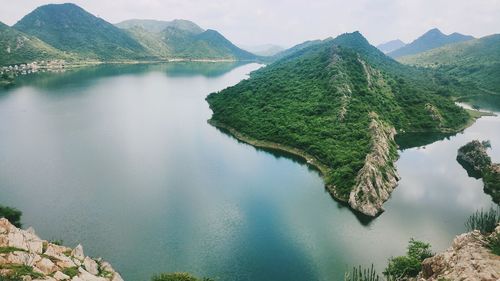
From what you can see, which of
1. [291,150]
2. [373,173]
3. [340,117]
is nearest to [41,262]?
[373,173]

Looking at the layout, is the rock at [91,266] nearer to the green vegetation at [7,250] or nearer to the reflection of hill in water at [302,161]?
the green vegetation at [7,250]

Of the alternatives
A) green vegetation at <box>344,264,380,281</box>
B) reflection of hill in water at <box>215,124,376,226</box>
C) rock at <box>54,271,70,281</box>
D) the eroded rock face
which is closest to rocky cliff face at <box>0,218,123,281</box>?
rock at <box>54,271,70,281</box>

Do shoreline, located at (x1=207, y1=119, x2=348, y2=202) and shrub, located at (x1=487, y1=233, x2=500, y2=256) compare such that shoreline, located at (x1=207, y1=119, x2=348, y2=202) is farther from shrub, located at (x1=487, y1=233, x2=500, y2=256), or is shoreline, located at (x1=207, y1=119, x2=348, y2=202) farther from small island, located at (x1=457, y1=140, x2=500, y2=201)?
shrub, located at (x1=487, y1=233, x2=500, y2=256)

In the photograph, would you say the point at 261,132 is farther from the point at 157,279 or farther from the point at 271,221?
the point at 157,279

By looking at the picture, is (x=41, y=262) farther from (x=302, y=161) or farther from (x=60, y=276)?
(x=302, y=161)

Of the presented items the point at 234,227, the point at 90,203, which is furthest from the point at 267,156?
the point at 90,203
